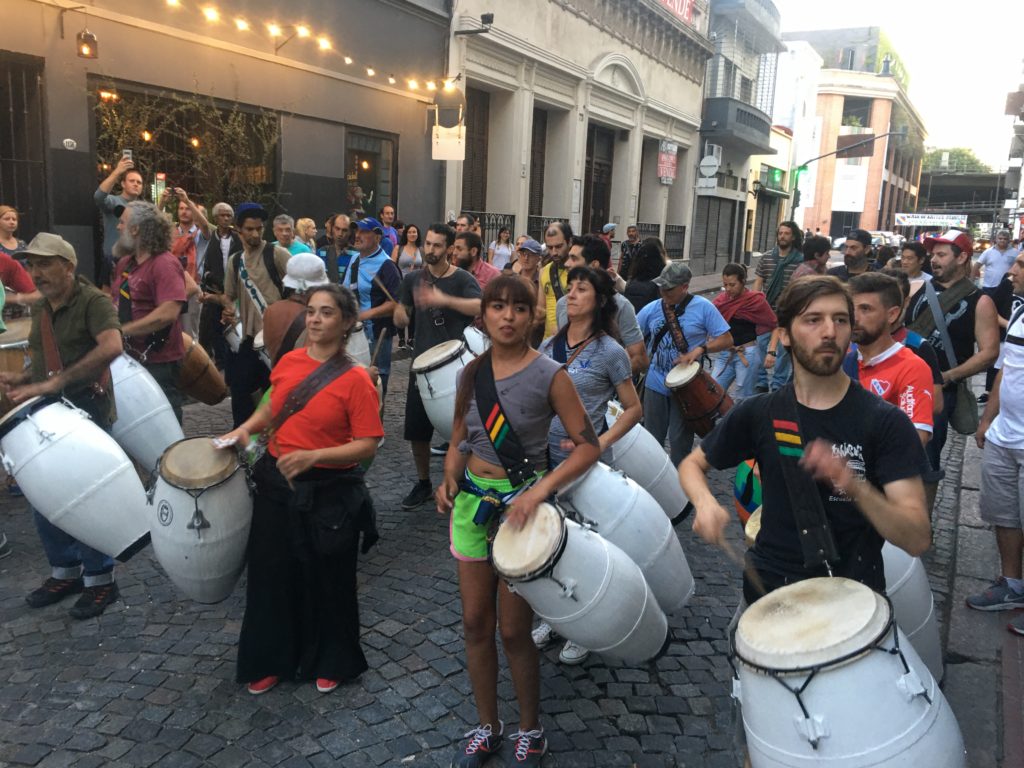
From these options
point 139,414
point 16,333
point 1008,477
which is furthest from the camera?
point 16,333

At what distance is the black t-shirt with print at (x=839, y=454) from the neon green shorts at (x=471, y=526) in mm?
809

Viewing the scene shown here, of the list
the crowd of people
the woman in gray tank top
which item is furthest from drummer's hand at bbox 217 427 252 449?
the woman in gray tank top

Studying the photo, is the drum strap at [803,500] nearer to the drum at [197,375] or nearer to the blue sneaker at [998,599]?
the blue sneaker at [998,599]

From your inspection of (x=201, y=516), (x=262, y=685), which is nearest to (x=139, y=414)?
(x=201, y=516)

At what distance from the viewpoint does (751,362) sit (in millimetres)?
8430

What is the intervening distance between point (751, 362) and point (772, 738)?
22.1 ft

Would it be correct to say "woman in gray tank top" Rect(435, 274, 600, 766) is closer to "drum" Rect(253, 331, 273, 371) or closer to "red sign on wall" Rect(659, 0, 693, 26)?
"drum" Rect(253, 331, 273, 371)

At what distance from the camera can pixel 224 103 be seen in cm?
1127

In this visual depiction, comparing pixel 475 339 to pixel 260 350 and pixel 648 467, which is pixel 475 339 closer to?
pixel 260 350

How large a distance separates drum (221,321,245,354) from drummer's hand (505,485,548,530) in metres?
4.12

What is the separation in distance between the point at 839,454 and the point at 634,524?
1.30 m

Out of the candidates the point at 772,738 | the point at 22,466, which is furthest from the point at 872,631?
the point at 22,466

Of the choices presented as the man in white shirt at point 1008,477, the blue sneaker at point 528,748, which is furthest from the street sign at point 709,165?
the blue sneaker at point 528,748

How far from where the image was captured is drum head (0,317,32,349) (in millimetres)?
5264
